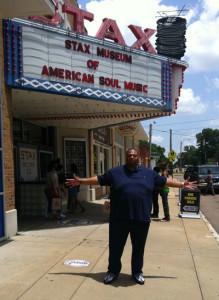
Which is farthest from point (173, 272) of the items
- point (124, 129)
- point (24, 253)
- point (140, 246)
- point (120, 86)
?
point (124, 129)

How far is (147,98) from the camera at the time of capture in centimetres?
922

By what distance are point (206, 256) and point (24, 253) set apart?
340 cm

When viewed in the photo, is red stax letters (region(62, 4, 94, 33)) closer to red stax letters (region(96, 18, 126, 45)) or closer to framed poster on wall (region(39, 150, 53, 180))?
red stax letters (region(96, 18, 126, 45))

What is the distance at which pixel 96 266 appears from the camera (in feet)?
16.2

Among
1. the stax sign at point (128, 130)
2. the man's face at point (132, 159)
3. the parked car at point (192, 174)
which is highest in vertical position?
the stax sign at point (128, 130)

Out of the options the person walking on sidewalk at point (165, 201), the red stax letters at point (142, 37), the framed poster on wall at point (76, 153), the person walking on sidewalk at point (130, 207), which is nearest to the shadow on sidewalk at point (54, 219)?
the person walking on sidewalk at point (165, 201)

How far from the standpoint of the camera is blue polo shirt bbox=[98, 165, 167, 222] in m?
4.00

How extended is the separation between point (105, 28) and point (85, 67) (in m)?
1.38

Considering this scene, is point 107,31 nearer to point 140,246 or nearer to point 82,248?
point 82,248

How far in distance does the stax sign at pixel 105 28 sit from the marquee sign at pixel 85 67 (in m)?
0.28

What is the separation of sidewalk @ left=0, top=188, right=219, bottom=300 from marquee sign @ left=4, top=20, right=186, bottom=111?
11.5 ft

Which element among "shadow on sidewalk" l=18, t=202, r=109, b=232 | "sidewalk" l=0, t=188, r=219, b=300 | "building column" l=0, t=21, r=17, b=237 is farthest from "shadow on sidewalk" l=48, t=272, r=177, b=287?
"shadow on sidewalk" l=18, t=202, r=109, b=232

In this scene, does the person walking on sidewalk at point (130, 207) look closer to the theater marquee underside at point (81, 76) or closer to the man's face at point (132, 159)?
the man's face at point (132, 159)

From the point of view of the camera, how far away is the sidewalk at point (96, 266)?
3.94 m
